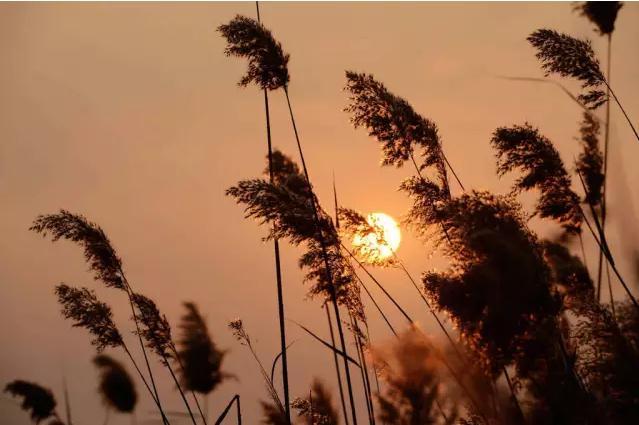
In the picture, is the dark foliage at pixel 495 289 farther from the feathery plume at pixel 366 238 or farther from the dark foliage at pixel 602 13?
the dark foliage at pixel 602 13

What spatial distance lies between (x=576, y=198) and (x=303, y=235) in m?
2.00

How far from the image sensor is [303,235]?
12.5 feet

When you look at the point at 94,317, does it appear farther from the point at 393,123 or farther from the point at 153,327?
the point at 393,123

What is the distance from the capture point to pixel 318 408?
443 cm

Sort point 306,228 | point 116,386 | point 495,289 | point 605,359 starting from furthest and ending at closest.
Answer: point 116,386 → point 306,228 → point 605,359 → point 495,289

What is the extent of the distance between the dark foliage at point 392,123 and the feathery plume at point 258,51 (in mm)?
549

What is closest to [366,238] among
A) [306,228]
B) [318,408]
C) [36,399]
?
[306,228]

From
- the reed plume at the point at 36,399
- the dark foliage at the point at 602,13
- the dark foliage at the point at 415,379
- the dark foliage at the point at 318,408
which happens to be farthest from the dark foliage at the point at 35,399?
the dark foliage at the point at 602,13

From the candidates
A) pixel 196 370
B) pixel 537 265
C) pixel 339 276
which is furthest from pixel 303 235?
pixel 196 370

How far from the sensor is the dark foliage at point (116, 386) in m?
7.24

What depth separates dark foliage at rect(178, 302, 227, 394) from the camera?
5746mm

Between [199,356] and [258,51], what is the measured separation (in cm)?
329

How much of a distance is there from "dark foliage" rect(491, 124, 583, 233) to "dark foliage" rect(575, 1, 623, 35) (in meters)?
1.20

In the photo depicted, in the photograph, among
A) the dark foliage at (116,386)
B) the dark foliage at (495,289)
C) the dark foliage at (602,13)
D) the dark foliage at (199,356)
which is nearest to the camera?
the dark foliage at (495,289)
